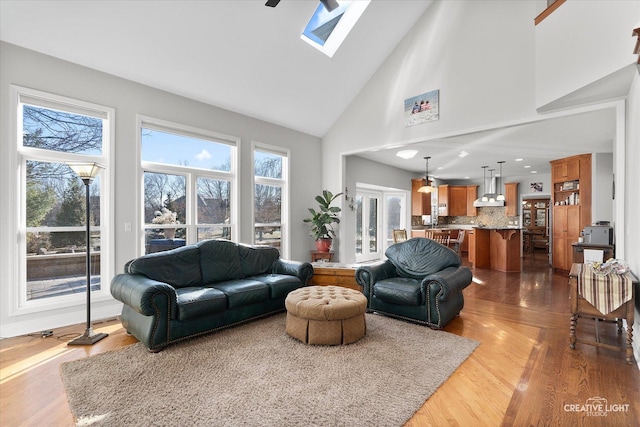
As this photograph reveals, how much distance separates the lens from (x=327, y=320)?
9.61ft

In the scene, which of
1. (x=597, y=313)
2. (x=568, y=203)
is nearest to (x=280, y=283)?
(x=597, y=313)

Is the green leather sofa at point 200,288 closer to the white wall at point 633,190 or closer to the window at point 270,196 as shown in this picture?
the window at point 270,196

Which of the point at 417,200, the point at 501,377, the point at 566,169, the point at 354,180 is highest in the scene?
the point at 566,169

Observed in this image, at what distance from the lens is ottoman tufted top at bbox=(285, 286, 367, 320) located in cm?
290

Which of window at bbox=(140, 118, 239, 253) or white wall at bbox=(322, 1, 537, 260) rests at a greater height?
white wall at bbox=(322, 1, 537, 260)

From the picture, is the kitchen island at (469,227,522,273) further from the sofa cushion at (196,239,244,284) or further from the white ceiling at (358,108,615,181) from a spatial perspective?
the sofa cushion at (196,239,244,284)

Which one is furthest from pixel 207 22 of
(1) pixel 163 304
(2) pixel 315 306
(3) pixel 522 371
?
(3) pixel 522 371

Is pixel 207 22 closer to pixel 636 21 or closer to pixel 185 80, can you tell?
pixel 185 80

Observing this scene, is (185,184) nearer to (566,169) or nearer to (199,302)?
(199,302)

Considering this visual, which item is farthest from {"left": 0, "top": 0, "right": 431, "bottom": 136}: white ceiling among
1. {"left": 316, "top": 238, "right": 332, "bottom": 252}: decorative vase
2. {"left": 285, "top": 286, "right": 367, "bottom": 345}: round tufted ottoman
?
{"left": 285, "top": 286, "right": 367, "bottom": 345}: round tufted ottoman

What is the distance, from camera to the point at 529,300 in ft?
15.0

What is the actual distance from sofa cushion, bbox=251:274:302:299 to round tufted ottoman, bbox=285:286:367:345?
677 millimetres

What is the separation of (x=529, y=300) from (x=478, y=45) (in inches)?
151

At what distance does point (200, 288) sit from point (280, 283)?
0.93 m
